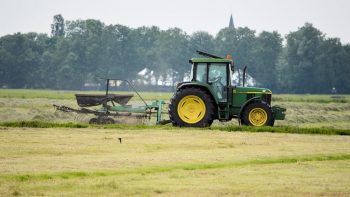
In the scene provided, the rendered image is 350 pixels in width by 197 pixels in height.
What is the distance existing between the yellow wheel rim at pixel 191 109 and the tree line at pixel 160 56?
3621 inches

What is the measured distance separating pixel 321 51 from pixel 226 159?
115m

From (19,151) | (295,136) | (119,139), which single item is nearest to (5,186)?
(19,151)

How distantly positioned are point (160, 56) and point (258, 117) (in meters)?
112

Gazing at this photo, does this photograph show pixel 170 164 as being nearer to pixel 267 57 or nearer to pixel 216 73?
pixel 216 73

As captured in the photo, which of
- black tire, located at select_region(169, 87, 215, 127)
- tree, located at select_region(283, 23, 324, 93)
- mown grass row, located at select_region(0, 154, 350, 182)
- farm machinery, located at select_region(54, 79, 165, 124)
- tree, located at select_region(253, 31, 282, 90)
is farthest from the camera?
tree, located at select_region(253, 31, 282, 90)

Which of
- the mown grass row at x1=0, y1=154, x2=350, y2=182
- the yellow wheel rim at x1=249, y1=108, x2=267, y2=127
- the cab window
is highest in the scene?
the cab window

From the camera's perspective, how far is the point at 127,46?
139m

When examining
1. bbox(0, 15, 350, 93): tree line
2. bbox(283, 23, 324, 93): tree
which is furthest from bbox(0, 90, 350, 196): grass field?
bbox(283, 23, 324, 93): tree

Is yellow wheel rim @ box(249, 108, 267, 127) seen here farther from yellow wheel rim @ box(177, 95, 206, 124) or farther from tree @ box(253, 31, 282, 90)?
tree @ box(253, 31, 282, 90)

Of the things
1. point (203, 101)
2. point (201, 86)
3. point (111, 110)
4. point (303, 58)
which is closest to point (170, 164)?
point (203, 101)

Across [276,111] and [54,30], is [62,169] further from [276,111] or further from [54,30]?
[54,30]

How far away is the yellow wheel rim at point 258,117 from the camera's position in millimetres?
25844

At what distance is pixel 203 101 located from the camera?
25766mm

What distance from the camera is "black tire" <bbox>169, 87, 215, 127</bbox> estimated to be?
1014 inches
